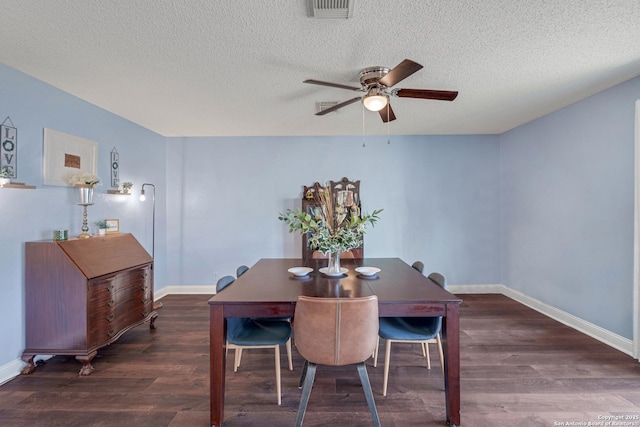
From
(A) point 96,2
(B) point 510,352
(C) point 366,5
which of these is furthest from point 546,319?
(A) point 96,2

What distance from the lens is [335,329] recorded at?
153 centimetres

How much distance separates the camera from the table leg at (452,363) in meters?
1.73

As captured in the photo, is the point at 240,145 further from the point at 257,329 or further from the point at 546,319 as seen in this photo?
the point at 546,319

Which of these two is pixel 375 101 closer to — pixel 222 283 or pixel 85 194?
pixel 222 283

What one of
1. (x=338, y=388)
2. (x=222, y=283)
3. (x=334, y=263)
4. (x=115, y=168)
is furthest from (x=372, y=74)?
(x=115, y=168)

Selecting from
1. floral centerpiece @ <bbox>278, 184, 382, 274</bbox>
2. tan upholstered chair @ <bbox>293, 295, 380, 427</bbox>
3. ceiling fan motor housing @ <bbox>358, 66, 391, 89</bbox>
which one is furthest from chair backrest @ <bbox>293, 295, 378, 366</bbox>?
ceiling fan motor housing @ <bbox>358, 66, 391, 89</bbox>

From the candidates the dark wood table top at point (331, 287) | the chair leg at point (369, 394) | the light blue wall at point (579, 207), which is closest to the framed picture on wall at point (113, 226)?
the dark wood table top at point (331, 287)

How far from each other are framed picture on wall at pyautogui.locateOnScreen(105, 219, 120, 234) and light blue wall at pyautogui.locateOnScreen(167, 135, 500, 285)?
1.10 m

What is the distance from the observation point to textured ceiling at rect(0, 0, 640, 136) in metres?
1.63

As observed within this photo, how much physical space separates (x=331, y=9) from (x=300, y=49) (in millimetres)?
465

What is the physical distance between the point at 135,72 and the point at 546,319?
505 centimetres

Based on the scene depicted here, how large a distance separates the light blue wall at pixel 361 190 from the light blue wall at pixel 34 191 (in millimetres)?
1168

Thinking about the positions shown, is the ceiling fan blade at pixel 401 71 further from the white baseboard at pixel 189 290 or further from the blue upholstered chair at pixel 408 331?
the white baseboard at pixel 189 290

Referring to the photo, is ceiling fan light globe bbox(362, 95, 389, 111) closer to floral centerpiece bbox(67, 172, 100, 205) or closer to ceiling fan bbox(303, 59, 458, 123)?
ceiling fan bbox(303, 59, 458, 123)
